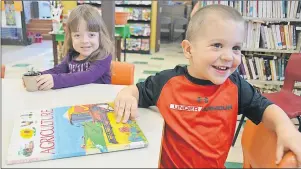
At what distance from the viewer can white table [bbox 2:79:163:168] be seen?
604mm

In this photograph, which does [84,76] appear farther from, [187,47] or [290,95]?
[290,95]

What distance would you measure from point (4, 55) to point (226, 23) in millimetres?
5516

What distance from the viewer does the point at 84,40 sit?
1.50m

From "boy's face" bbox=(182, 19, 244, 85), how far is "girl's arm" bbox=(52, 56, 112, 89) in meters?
0.60

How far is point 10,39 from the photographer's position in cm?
655

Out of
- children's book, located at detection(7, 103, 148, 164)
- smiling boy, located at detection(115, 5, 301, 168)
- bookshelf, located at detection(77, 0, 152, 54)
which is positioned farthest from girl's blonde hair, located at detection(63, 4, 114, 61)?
→ bookshelf, located at detection(77, 0, 152, 54)

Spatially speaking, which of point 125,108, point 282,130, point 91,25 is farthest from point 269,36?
point 125,108

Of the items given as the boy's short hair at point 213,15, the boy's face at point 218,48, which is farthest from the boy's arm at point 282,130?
the boy's short hair at point 213,15

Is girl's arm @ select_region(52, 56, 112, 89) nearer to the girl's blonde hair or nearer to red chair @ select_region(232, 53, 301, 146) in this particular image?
the girl's blonde hair

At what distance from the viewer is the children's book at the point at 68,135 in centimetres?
63

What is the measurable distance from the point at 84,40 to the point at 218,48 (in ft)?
2.84

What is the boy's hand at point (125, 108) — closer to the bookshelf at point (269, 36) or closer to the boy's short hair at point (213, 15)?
the boy's short hair at point (213, 15)

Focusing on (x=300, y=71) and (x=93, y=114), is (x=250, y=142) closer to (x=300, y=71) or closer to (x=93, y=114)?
(x=93, y=114)

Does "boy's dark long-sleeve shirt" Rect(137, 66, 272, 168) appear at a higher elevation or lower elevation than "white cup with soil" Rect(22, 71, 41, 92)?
lower
